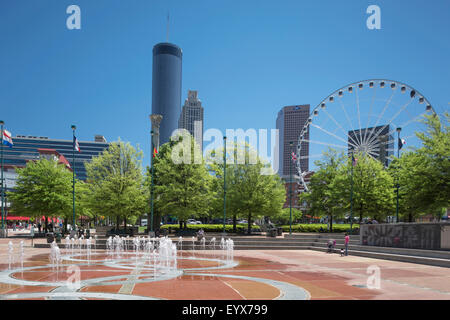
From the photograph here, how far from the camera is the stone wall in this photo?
915 inches

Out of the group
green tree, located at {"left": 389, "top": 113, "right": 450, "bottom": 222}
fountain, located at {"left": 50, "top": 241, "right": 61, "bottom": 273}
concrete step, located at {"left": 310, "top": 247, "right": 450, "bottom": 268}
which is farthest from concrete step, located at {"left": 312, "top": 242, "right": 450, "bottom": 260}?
fountain, located at {"left": 50, "top": 241, "right": 61, "bottom": 273}

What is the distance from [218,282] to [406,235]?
1751 cm

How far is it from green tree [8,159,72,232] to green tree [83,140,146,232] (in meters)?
3.03

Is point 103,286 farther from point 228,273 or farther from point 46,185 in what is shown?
point 46,185

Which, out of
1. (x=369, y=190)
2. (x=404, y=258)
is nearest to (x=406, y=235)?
(x=404, y=258)

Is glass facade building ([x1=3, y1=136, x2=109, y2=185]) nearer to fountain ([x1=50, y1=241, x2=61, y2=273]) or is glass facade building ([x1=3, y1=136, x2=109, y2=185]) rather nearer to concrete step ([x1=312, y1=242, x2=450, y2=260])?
fountain ([x1=50, y1=241, x2=61, y2=273])

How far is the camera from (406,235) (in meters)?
25.9

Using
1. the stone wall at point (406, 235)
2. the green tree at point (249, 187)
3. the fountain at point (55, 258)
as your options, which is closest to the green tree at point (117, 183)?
the green tree at point (249, 187)

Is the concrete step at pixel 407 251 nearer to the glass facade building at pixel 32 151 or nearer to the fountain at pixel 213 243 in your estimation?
the fountain at pixel 213 243

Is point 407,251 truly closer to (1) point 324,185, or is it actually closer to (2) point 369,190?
(2) point 369,190

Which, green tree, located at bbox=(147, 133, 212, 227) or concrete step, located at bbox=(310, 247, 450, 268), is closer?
concrete step, located at bbox=(310, 247, 450, 268)

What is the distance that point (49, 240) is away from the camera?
32344mm
